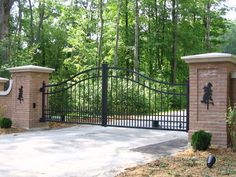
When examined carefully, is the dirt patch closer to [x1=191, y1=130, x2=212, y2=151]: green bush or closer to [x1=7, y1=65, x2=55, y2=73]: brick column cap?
[x1=191, y1=130, x2=212, y2=151]: green bush

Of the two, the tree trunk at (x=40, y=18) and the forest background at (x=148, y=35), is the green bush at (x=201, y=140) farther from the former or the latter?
the tree trunk at (x=40, y=18)

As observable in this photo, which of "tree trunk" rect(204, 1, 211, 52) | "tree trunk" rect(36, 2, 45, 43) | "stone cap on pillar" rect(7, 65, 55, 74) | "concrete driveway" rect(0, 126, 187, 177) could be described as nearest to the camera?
"concrete driveway" rect(0, 126, 187, 177)

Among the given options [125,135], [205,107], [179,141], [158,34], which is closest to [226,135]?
[205,107]

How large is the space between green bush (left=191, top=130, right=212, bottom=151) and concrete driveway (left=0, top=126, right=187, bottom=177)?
565mm

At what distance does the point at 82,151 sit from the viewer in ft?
26.8

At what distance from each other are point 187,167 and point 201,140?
146 centimetres

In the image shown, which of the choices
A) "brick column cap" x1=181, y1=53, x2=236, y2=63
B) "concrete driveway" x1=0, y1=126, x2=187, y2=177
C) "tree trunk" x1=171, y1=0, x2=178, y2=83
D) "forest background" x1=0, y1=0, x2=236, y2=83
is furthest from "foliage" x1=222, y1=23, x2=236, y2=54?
"brick column cap" x1=181, y1=53, x2=236, y2=63

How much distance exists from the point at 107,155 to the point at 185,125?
288 cm

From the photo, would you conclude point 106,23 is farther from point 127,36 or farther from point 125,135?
point 125,135

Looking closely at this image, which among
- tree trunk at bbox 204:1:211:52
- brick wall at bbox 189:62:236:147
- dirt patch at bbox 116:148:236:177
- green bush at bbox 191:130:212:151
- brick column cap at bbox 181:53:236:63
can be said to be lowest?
dirt patch at bbox 116:148:236:177

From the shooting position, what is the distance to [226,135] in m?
8.11

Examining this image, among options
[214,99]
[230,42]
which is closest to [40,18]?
[230,42]

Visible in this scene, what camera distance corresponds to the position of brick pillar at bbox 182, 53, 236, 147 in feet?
26.9

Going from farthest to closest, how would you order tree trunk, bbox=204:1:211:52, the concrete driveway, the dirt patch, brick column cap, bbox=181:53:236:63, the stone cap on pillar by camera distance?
tree trunk, bbox=204:1:211:52 < the stone cap on pillar < brick column cap, bbox=181:53:236:63 < the concrete driveway < the dirt patch
